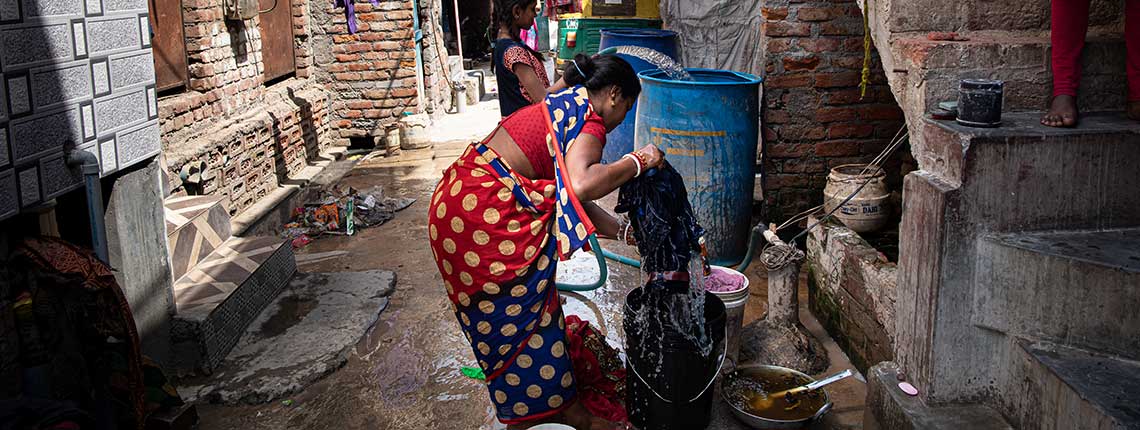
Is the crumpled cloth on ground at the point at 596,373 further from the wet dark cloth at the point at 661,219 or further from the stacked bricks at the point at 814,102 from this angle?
the stacked bricks at the point at 814,102

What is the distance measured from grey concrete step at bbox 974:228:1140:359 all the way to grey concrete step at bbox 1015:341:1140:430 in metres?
0.06

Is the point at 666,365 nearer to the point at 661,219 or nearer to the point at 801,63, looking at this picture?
the point at 661,219

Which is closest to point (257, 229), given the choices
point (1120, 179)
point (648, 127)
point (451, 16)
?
point (648, 127)

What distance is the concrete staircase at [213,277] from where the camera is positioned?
3656 millimetres

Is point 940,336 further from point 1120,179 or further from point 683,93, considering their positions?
point 683,93

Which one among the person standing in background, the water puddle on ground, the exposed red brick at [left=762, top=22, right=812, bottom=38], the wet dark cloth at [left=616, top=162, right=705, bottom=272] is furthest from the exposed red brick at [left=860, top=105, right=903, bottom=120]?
the water puddle on ground

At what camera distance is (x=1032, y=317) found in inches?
102

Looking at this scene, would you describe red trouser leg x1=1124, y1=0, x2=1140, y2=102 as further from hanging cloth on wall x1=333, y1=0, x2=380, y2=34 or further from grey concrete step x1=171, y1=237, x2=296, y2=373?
hanging cloth on wall x1=333, y1=0, x2=380, y2=34

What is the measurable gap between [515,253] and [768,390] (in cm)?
121

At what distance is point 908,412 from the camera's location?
2.80 m

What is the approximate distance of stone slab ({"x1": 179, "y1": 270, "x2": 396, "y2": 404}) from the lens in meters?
3.56

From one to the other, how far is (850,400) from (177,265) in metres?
3.14

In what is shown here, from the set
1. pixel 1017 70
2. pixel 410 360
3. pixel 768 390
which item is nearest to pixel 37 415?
pixel 410 360

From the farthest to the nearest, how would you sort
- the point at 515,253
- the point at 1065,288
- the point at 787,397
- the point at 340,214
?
the point at 340,214 → the point at 787,397 → the point at 515,253 → the point at 1065,288
